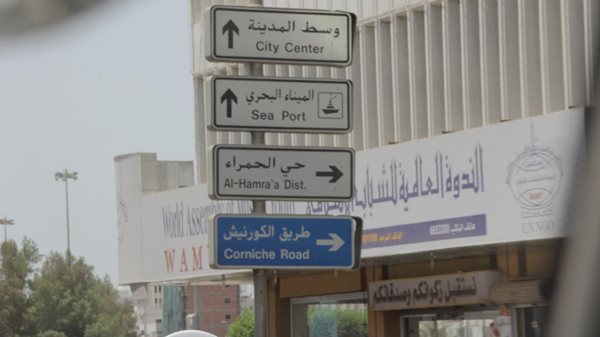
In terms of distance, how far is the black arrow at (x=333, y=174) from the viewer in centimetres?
672

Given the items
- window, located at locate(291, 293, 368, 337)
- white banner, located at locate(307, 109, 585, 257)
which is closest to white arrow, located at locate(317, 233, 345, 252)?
white banner, located at locate(307, 109, 585, 257)

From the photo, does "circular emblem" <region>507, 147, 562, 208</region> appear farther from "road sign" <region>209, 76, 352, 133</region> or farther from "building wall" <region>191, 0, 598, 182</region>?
"road sign" <region>209, 76, 352, 133</region>

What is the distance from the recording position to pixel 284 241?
6707 mm

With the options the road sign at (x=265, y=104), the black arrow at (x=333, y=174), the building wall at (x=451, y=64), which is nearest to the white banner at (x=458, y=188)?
the building wall at (x=451, y=64)

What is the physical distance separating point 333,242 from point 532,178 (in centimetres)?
683

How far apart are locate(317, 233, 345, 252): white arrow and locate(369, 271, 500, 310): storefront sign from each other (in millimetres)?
9531

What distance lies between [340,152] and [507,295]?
8.94 metres

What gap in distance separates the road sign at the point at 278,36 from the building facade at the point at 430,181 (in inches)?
221

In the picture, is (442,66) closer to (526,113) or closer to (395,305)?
(526,113)

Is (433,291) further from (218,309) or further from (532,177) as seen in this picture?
(218,309)

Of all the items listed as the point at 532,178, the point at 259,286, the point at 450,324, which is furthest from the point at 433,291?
the point at 259,286

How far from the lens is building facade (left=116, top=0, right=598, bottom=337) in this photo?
14.0 meters

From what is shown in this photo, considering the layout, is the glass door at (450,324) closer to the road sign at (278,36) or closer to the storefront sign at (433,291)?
the storefront sign at (433,291)

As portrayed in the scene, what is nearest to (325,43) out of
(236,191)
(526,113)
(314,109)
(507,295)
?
(314,109)
